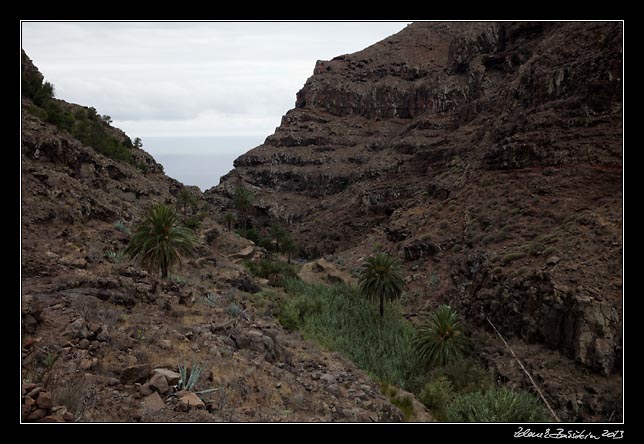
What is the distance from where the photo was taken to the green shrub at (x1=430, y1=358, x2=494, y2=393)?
21.5 m

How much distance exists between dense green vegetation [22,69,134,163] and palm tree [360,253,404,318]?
94.1 feet

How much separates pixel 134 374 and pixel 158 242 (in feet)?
38.4

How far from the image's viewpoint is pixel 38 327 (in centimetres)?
1098

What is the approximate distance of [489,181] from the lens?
45.1m

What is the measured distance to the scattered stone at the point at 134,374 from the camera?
945 cm

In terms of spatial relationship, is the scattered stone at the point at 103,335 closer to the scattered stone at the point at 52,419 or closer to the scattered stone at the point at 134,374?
the scattered stone at the point at 134,374

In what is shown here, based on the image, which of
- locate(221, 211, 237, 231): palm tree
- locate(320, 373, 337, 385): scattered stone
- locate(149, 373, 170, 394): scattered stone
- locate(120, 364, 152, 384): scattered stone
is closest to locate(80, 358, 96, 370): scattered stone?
locate(120, 364, 152, 384): scattered stone

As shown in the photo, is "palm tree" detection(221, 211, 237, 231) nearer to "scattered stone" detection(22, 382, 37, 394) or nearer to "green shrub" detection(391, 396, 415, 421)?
"green shrub" detection(391, 396, 415, 421)

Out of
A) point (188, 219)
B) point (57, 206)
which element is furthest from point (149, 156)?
point (57, 206)

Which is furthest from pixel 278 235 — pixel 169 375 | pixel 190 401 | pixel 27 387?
pixel 27 387

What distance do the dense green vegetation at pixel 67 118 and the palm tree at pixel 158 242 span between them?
61.4ft

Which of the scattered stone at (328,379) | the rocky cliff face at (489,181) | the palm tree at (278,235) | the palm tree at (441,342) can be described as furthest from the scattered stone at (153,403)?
the palm tree at (278,235)

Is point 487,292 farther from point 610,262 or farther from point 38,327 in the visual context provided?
point 38,327

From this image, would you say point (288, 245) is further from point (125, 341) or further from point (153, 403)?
point (153, 403)
